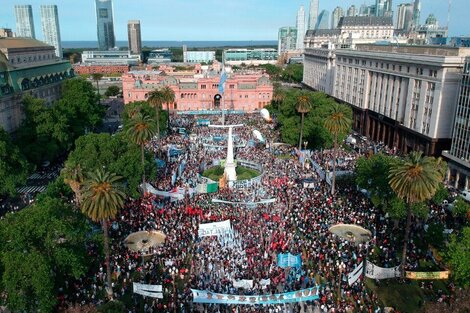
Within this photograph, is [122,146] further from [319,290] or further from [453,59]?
[453,59]

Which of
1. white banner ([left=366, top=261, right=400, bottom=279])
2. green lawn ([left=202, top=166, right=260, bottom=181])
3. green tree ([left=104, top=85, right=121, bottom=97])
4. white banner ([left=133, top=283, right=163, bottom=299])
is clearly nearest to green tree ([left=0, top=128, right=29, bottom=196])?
green lawn ([left=202, top=166, right=260, bottom=181])

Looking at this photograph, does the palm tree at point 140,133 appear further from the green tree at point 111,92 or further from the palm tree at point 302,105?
the green tree at point 111,92

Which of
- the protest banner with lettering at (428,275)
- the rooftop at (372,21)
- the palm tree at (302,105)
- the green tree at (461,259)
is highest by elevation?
the rooftop at (372,21)

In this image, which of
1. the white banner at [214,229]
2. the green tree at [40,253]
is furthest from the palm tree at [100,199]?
the white banner at [214,229]

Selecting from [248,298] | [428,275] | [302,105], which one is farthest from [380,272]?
[302,105]

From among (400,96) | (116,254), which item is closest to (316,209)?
(116,254)

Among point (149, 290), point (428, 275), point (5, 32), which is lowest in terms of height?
point (149, 290)

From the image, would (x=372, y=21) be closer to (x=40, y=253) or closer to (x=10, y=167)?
(x=10, y=167)
